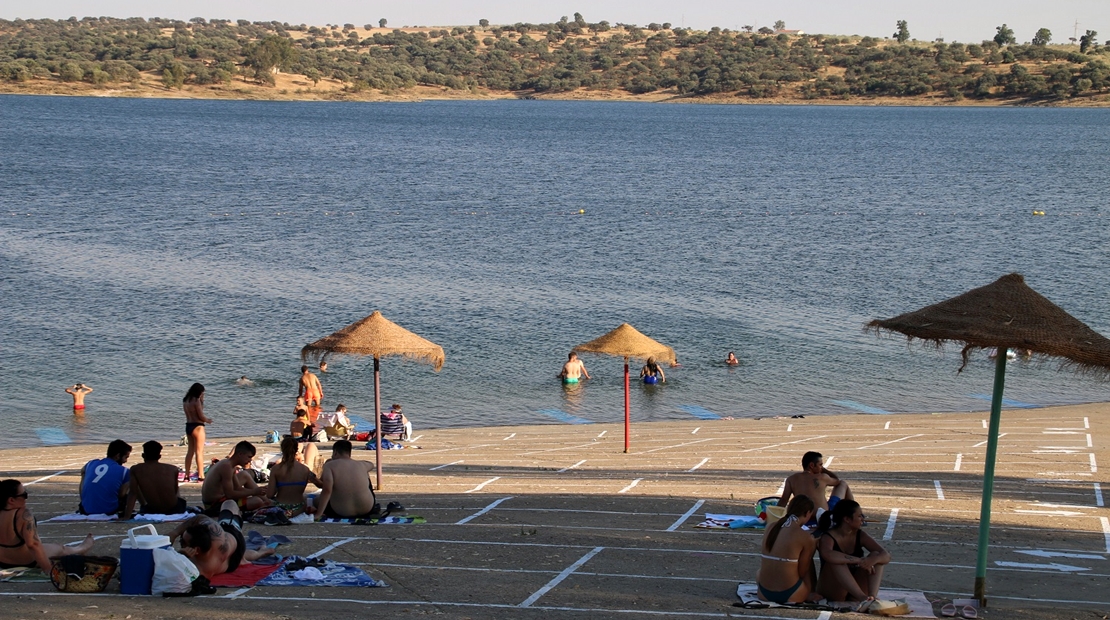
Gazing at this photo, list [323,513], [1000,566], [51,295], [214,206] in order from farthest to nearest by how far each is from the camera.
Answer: [214,206], [51,295], [323,513], [1000,566]

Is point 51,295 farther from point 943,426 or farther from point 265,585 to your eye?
point 265,585

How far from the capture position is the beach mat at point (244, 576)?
922cm

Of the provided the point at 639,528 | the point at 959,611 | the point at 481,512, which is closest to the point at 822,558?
the point at 959,611

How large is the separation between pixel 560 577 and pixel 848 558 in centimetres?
225

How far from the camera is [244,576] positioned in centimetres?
941

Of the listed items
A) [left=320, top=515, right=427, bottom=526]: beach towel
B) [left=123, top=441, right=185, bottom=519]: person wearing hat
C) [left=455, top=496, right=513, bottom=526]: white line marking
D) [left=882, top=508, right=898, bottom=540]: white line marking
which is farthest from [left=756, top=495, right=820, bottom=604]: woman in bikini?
[left=123, top=441, right=185, bottom=519]: person wearing hat

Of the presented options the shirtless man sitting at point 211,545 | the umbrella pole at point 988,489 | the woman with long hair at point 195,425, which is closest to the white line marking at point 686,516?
the umbrella pole at point 988,489

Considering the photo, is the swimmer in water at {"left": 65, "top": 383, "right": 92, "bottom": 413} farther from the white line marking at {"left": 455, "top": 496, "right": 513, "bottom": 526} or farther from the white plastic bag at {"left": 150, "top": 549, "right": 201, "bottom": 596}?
the white plastic bag at {"left": 150, "top": 549, "right": 201, "bottom": 596}

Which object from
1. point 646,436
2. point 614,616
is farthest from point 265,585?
point 646,436

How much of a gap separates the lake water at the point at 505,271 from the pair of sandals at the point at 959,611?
15011 mm

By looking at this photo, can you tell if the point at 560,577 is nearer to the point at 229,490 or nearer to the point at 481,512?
the point at 481,512

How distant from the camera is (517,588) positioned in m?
9.31

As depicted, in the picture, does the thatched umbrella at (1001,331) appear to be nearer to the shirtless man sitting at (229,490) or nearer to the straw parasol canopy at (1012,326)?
the straw parasol canopy at (1012,326)

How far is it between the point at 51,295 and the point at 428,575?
108ft
